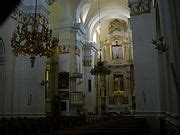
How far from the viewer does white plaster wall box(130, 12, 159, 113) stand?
37.2 feet

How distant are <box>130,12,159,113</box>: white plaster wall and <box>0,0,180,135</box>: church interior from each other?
4 centimetres

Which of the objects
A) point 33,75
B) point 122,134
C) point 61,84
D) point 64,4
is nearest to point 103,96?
point 61,84

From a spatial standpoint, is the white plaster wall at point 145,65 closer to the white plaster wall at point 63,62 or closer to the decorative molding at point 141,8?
the decorative molding at point 141,8

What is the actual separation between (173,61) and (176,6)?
0.98 m

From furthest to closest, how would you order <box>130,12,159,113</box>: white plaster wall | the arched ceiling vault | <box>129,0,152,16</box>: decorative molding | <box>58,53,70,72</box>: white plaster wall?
the arched ceiling vault, <box>58,53,70,72</box>: white plaster wall, <box>129,0,152,16</box>: decorative molding, <box>130,12,159,113</box>: white plaster wall

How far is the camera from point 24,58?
1242 cm

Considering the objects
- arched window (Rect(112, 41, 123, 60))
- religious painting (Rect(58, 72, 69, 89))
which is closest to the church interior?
religious painting (Rect(58, 72, 69, 89))

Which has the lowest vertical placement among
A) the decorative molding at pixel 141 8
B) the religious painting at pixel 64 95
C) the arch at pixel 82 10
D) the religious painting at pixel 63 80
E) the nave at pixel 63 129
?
the nave at pixel 63 129

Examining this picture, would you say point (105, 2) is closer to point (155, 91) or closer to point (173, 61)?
point (155, 91)

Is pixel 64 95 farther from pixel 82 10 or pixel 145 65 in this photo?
pixel 145 65

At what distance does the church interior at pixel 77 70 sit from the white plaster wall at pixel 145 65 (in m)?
0.04

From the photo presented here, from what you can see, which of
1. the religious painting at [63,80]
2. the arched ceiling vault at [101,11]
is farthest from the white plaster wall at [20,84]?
the arched ceiling vault at [101,11]

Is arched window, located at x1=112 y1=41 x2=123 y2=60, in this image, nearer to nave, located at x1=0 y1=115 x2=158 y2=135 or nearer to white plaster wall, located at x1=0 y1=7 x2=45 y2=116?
white plaster wall, located at x1=0 y1=7 x2=45 y2=116

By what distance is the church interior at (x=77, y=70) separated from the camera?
5664 millimetres
